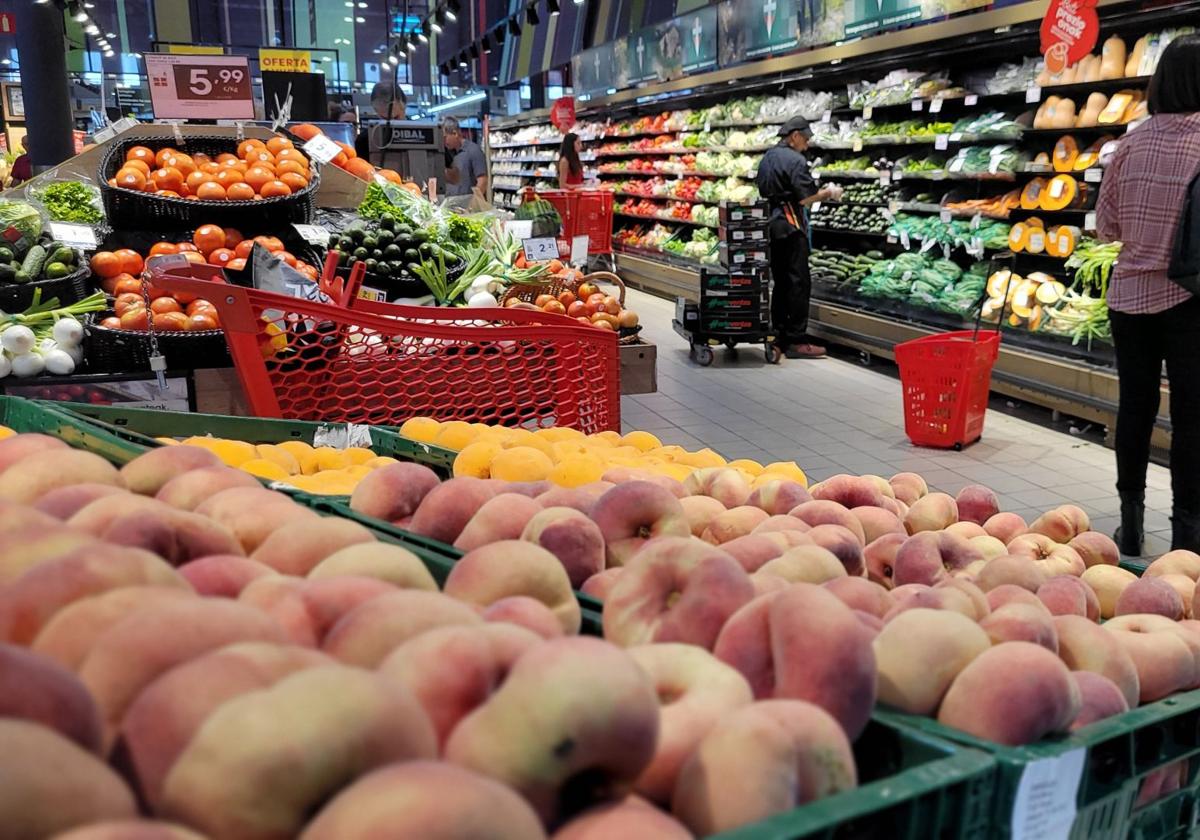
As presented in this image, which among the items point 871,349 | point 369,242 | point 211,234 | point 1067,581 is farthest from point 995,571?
point 871,349

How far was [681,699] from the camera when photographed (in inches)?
33.3

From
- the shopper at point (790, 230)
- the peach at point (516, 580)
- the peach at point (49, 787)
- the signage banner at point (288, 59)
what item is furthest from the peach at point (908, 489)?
the signage banner at point (288, 59)

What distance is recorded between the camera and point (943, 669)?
0.99 metres

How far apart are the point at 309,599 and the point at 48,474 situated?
549 millimetres

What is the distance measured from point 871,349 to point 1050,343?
A: 178 centimetres

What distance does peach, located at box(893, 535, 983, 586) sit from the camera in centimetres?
149

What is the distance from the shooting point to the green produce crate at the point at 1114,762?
86 centimetres

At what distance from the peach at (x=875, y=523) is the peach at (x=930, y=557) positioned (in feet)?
0.46

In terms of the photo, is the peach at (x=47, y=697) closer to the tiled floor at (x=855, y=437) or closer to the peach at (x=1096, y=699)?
the peach at (x=1096, y=699)

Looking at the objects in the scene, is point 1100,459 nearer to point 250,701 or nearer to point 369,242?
point 369,242

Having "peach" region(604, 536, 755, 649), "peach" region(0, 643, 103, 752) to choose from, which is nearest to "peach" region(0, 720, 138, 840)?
"peach" region(0, 643, 103, 752)

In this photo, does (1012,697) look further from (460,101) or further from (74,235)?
(460,101)

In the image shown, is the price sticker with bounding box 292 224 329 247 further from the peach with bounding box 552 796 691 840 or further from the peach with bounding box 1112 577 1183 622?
the peach with bounding box 552 796 691 840

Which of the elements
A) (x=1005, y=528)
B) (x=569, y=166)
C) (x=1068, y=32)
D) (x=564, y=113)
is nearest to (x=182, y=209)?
(x=1005, y=528)
